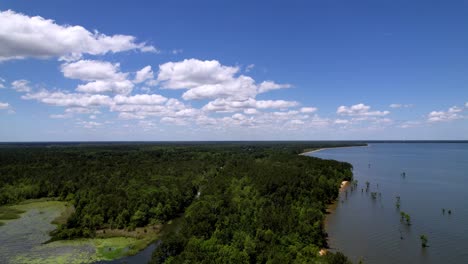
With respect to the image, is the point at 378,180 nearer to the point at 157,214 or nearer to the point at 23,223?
the point at 157,214

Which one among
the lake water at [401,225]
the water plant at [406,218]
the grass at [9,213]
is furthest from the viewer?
the grass at [9,213]

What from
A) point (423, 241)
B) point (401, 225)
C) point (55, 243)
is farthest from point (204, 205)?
point (401, 225)

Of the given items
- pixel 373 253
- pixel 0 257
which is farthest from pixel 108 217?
pixel 373 253

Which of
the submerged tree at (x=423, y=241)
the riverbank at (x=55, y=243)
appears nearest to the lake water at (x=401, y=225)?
the submerged tree at (x=423, y=241)

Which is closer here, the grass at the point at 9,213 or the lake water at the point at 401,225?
the lake water at the point at 401,225

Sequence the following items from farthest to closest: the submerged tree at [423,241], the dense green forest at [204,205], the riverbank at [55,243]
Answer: the submerged tree at [423,241] → the riverbank at [55,243] → the dense green forest at [204,205]

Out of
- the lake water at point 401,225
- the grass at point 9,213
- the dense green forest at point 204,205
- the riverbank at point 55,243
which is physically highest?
the dense green forest at point 204,205

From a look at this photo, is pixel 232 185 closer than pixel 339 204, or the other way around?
pixel 232 185

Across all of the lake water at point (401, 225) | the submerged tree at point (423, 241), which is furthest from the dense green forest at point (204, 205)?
the submerged tree at point (423, 241)

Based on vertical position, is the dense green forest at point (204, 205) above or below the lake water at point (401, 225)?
above

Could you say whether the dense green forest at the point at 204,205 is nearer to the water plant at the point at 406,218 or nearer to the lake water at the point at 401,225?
the lake water at the point at 401,225
